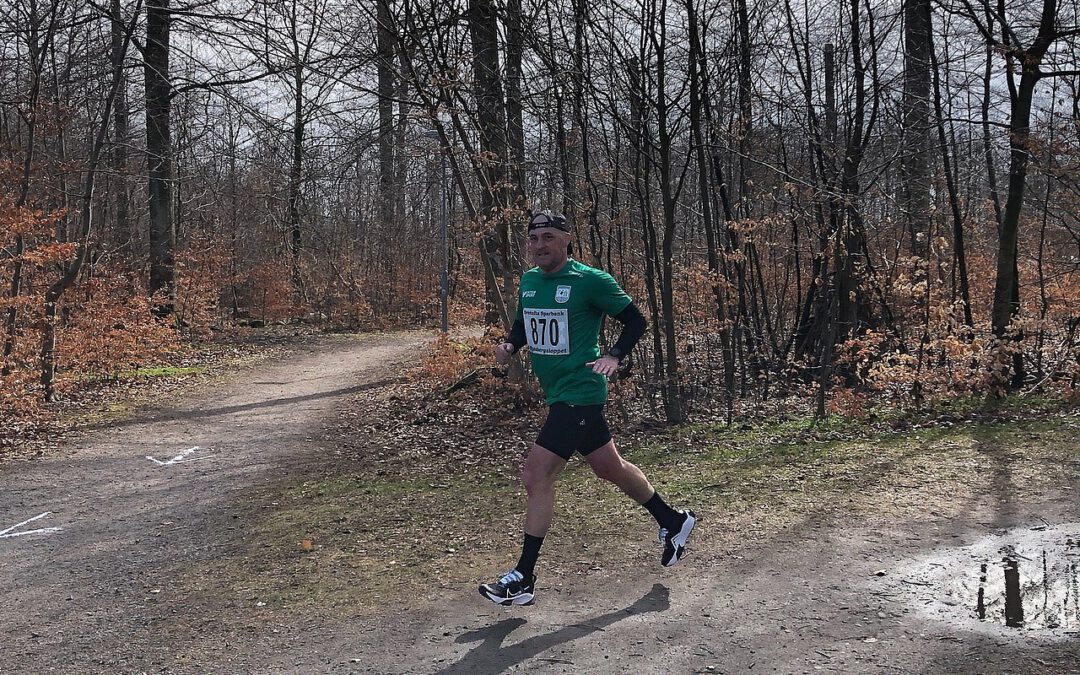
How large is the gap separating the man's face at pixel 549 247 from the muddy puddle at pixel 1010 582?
257 centimetres

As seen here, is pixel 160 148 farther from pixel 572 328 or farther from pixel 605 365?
pixel 605 365

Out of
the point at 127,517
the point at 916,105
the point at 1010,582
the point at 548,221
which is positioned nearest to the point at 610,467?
the point at 548,221

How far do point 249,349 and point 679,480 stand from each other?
1789 cm

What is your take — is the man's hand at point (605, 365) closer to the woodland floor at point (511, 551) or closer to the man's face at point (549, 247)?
the man's face at point (549, 247)

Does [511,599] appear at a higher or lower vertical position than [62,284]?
lower

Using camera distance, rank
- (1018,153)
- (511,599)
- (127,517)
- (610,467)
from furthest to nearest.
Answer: (1018,153), (127,517), (610,467), (511,599)

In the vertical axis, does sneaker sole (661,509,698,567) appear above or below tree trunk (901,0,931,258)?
below

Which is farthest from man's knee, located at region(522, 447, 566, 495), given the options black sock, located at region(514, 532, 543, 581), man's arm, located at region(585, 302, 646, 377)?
man's arm, located at region(585, 302, 646, 377)

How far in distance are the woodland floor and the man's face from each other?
6.07 feet

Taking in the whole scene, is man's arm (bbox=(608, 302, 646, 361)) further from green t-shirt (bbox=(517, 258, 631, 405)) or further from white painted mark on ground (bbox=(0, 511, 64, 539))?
white painted mark on ground (bbox=(0, 511, 64, 539))

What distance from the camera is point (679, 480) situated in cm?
744

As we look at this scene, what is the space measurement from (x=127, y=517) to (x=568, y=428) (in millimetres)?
4811

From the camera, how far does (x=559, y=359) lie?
4.69 m

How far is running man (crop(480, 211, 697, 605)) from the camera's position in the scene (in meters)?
4.62
